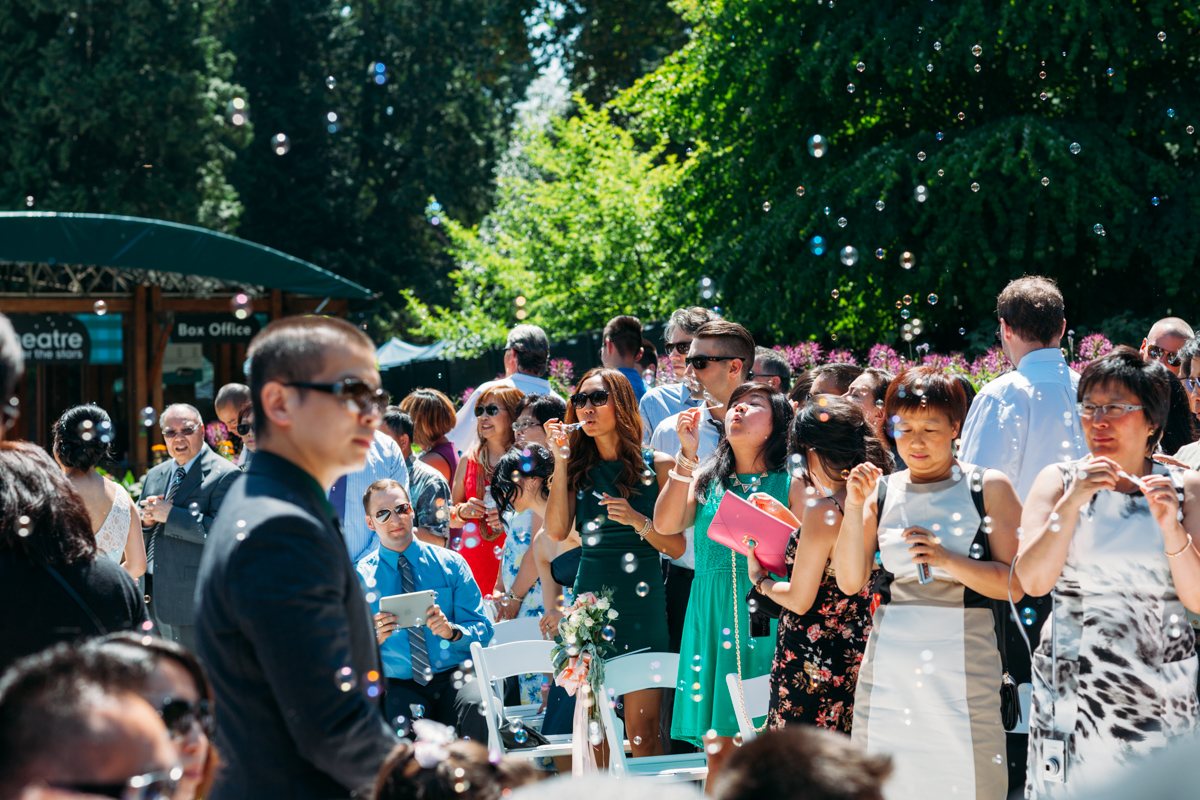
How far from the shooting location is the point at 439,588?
5020mm

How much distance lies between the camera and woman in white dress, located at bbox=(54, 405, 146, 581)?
4.85m

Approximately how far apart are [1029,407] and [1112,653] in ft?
5.29

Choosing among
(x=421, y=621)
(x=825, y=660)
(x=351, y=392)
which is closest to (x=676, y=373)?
(x=421, y=621)

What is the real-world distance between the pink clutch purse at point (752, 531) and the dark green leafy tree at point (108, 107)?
79.7 feet

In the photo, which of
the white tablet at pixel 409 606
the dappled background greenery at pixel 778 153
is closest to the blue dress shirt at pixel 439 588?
the white tablet at pixel 409 606

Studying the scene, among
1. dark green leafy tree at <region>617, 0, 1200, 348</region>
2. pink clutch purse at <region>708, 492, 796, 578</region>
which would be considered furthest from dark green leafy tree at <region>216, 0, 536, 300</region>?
pink clutch purse at <region>708, 492, 796, 578</region>

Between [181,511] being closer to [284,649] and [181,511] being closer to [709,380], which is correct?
[709,380]

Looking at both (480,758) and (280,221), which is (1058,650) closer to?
(480,758)

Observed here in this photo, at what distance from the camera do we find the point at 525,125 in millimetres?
20266

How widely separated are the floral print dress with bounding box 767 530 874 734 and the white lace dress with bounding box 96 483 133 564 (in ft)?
10.5

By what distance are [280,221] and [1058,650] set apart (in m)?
31.2

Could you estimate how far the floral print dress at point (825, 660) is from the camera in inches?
141

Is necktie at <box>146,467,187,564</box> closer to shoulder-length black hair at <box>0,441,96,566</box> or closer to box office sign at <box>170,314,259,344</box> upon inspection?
shoulder-length black hair at <box>0,441,96,566</box>

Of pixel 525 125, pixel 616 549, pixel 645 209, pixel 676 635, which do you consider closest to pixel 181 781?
pixel 616 549
